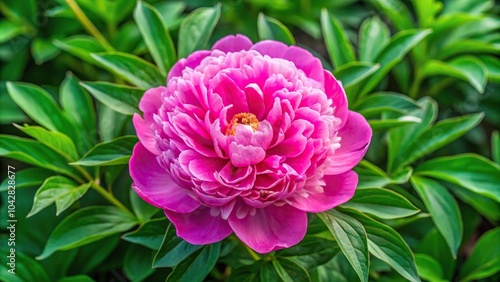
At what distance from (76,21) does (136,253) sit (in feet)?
2.19

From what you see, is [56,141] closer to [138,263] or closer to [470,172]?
[138,263]

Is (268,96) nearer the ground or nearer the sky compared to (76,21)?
nearer the sky

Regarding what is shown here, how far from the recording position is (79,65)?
1580 millimetres

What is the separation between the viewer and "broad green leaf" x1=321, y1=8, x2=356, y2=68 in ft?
4.11

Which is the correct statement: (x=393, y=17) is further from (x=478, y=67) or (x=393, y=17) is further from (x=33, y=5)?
(x=33, y=5)

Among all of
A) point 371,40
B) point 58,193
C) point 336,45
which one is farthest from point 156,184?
point 371,40

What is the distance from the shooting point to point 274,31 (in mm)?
1177

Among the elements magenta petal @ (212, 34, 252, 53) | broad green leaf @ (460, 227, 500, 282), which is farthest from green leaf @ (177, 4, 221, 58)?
broad green leaf @ (460, 227, 500, 282)

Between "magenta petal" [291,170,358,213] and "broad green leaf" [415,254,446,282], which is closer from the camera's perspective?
"magenta petal" [291,170,358,213]

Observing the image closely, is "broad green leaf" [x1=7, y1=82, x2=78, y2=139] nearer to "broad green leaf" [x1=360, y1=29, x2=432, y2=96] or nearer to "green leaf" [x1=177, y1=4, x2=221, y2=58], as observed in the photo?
"green leaf" [x1=177, y1=4, x2=221, y2=58]

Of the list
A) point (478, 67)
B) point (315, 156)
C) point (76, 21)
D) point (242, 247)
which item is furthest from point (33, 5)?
point (478, 67)

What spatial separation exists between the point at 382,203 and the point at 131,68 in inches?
19.8

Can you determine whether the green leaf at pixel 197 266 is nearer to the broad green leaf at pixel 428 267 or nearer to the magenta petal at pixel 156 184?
the magenta petal at pixel 156 184

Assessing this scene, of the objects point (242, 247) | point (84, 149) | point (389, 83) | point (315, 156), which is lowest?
point (389, 83)
